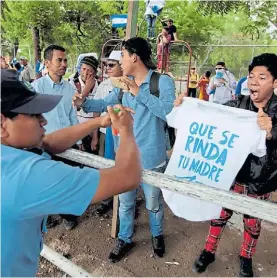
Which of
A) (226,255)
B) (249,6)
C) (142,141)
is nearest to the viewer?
(142,141)

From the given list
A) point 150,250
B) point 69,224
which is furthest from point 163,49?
point 150,250

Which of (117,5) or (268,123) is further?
(117,5)

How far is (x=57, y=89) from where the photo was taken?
3.19 m

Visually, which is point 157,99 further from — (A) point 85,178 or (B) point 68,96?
(A) point 85,178

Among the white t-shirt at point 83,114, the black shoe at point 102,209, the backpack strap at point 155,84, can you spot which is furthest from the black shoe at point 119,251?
the white t-shirt at point 83,114

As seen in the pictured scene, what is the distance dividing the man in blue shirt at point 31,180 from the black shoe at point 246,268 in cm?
194

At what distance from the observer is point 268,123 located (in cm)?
209

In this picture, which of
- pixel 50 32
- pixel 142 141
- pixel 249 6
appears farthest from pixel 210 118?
pixel 50 32

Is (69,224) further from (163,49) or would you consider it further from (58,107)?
(163,49)

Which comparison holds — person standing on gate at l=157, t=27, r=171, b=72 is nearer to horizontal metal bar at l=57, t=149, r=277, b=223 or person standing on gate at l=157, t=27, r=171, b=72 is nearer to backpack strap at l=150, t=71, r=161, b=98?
backpack strap at l=150, t=71, r=161, b=98

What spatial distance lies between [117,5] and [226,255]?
58.2 feet

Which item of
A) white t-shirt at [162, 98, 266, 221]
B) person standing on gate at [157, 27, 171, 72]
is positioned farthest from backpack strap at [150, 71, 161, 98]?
person standing on gate at [157, 27, 171, 72]

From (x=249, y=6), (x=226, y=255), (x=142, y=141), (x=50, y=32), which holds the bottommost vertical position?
(x=226, y=255)

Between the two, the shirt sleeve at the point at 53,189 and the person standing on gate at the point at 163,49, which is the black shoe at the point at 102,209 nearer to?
the shirt sleeve at the point at 53,189
